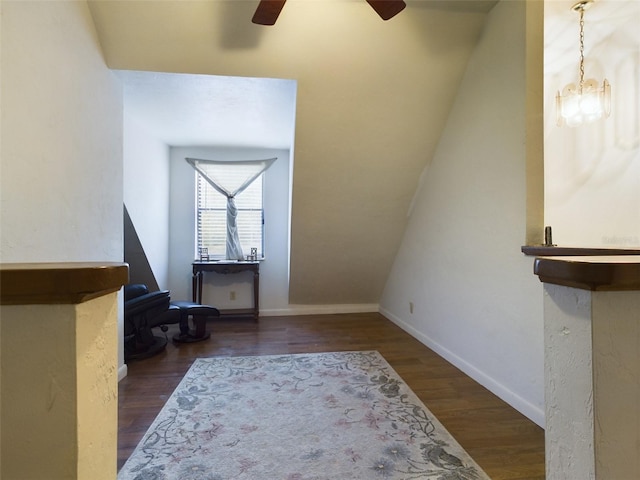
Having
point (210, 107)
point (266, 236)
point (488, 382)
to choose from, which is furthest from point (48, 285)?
point (266, 236)

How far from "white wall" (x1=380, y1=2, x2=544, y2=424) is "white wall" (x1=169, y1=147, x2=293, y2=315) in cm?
209

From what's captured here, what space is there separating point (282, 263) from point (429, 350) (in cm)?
226

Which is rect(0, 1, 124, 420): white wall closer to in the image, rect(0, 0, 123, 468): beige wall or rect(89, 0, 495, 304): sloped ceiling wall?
rect(0, 0, 123, 468): beige wall

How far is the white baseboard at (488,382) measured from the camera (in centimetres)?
183

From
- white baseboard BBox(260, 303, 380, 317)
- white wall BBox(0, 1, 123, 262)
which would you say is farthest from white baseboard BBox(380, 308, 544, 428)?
white wall BBox(0, 1, 123, 262)

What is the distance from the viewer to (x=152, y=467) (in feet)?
4.82

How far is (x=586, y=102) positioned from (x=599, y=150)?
0.70 meters

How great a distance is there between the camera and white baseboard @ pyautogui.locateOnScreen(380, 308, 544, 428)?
1.83 m

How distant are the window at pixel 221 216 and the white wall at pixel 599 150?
10.9 feet

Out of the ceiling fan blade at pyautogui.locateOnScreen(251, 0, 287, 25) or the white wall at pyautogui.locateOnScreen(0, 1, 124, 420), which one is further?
the ceiling fan blade at pyautogui.locateOnScreen(251, 0, 287, 25)

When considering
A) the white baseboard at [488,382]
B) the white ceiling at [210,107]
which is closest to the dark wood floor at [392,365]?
the white baseboard at [488,382]

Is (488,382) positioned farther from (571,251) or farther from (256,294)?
(256,294)

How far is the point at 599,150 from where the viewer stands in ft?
9.03

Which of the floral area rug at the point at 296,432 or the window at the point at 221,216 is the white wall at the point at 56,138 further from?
the window at the point at 221,216
